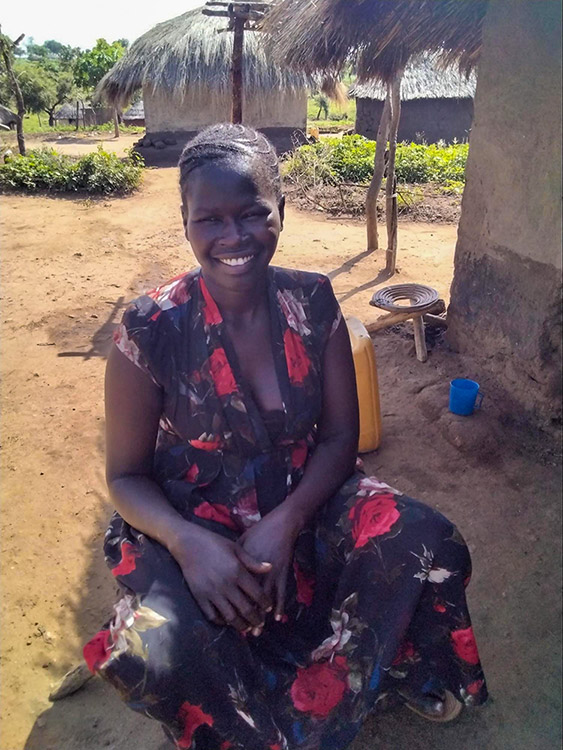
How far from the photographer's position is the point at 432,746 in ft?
5.05

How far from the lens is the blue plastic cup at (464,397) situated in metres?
2.74

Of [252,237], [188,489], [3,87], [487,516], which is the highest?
[3,87]

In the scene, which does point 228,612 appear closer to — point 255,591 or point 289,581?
point 255,591

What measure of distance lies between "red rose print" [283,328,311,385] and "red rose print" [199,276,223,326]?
18 centimetres

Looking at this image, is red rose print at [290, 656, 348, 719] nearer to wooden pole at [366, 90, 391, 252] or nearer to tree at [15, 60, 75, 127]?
wooden pole at [366, 90, 391, 252]

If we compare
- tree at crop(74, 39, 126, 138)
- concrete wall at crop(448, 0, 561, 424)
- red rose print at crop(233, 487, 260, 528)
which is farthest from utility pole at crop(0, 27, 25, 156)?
red rose print at crop(233, 487, 260, 528)

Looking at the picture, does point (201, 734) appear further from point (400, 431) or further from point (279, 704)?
point (400, 431)

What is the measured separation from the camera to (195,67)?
11328mm

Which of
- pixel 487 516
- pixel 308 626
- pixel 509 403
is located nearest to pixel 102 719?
pixel 308 626

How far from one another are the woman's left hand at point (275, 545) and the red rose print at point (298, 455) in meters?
0.16

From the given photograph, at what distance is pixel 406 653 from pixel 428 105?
12.2 meters

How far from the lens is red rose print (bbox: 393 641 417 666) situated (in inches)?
54.7

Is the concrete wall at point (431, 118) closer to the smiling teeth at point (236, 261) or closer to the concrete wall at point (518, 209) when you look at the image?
the concrete wall at point (518, 209)

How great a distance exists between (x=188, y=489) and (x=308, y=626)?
45 cm
